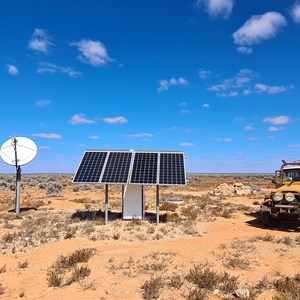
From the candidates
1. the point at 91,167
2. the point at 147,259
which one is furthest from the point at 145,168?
the point at 147,259

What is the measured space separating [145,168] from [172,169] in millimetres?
1382

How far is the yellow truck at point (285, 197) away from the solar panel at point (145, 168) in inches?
228

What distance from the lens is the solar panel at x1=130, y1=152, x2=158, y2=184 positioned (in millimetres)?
15875

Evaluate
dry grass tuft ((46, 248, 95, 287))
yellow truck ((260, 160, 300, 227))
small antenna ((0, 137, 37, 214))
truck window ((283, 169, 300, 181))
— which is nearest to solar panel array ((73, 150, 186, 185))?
yellow truck ((260, 160, 300, 227))

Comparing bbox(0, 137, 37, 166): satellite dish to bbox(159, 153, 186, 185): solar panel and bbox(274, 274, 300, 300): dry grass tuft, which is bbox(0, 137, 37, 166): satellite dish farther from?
bbox(274, 274, 300, 300): dry grass tuft

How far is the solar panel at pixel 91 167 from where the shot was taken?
16203 millimetres

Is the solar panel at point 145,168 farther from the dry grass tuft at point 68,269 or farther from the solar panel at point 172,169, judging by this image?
the dry grass tuft at point 68,269

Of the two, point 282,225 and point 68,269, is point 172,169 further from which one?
point 68,269

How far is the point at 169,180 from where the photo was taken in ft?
51.1

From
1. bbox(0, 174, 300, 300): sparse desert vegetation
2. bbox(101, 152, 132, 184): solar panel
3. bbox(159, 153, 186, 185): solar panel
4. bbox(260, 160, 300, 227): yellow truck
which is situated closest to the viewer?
bbox(0, 174, 300, 300): sparse desert vegetation

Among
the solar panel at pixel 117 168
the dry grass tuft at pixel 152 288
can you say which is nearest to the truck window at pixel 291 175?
the solar panel at pixel 117 168

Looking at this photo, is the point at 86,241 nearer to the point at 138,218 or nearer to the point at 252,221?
the point at 138,218

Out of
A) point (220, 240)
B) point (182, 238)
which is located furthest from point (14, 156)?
point (220, 240)

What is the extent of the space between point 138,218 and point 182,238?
4.06 metres
